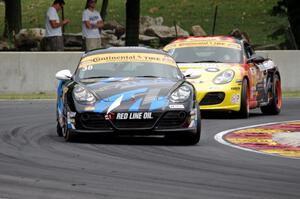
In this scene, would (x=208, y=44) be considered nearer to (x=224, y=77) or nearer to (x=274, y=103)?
(x=224, y=77)

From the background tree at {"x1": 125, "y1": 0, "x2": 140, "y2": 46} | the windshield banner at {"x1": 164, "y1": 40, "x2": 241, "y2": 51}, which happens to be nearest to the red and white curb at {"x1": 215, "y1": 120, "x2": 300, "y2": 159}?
the windshield banner at {"x1": 164, "y1": 40, "x2": 241, "y2": 51}

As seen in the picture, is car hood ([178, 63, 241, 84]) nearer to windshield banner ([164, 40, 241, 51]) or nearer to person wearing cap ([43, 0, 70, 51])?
windshield banner ([164, 40, 241, 51])

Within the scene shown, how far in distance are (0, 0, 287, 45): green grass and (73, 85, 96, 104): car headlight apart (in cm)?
2846

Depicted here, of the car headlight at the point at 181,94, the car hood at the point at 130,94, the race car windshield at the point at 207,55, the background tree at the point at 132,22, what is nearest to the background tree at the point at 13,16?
the background tree at the point at 132,22

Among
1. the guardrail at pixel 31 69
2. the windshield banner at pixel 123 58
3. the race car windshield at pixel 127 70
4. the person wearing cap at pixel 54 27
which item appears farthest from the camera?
the person wearing cap at pixel 54 27

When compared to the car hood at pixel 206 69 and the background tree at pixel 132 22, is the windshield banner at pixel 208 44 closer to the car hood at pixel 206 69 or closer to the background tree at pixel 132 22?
the car hood at pixel 206 69

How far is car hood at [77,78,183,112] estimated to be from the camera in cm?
1285

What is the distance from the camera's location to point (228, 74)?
59.8 feet

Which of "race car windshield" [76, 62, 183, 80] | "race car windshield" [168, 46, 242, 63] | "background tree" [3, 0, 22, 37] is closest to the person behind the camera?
"race car windshield" [76, 62, 183, 80]

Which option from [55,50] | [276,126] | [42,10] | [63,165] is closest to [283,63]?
[55,50]

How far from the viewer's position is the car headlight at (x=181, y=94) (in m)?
13.1

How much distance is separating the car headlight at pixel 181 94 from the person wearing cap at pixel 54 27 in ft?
37.7

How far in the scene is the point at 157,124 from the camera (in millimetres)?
12922

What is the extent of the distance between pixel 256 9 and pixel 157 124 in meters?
39.0
